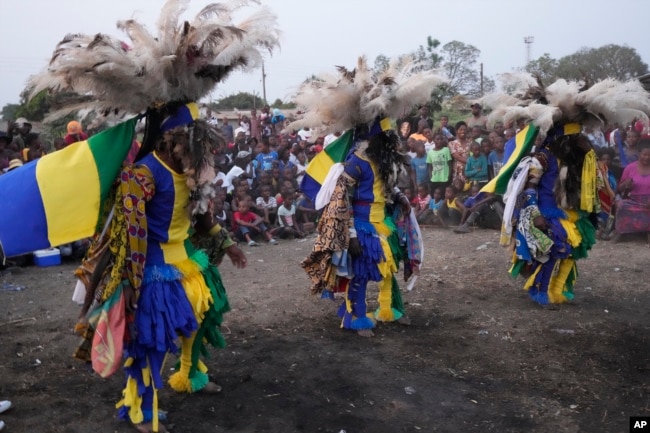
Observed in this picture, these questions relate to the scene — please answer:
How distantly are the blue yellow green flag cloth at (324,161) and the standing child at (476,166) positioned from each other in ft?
19.6

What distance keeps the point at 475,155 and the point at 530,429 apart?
7.82 metres

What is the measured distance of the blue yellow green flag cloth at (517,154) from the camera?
239 inches

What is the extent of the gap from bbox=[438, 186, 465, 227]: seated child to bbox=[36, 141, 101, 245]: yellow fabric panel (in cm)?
818

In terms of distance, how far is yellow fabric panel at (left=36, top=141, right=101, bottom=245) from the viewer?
11.1ft

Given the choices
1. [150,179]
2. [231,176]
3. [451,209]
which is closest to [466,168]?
[451,209]

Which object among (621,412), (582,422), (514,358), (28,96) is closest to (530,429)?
(582,422)

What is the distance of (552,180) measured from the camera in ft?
19.9

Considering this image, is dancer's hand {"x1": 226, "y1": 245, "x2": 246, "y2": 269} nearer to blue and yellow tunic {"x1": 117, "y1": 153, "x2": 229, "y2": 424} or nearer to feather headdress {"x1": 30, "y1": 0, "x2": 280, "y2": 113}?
blue and yellow tunic {"x1": 117, "y1": 153, "x2": 229, "y2": 424}

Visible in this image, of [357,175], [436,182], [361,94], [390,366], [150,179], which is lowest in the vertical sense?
[390,366]

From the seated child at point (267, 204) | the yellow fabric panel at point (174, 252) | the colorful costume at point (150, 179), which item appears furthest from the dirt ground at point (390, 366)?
the seated child at point (267, 204)

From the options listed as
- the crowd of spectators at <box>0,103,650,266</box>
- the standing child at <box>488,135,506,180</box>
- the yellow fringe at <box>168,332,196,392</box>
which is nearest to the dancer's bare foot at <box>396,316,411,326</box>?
the yellow fringe at <box>168,332,196,392</box>

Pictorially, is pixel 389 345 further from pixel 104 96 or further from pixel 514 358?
pixel 104 96

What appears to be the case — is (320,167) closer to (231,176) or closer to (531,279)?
(531,279)

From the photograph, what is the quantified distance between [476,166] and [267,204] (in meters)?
3.76
